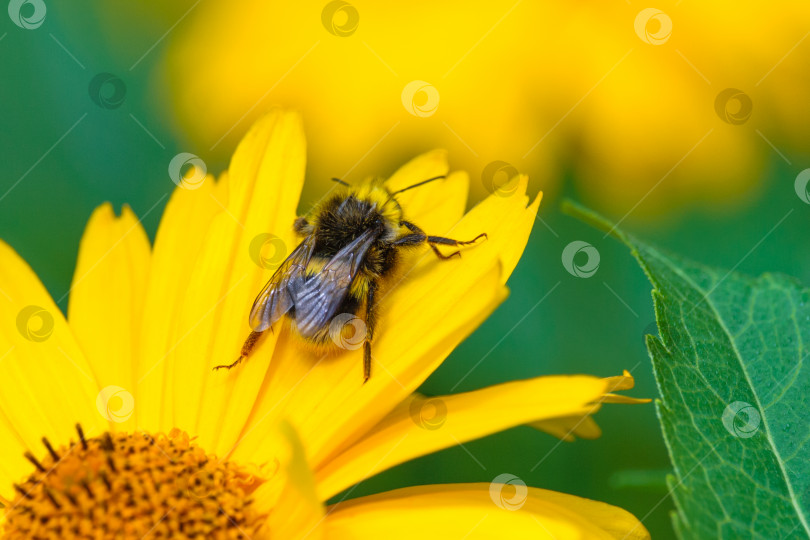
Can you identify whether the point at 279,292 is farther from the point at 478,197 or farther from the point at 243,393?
the point at 478,197

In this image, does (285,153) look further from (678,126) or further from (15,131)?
(678,126)

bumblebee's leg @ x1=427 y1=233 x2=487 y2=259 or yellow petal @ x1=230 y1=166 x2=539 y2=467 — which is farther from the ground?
bumblebee's leg @ x1=427 y1=233 x2=487 y2=259

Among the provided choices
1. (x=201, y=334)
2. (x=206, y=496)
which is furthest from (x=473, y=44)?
(x=206, y=496)

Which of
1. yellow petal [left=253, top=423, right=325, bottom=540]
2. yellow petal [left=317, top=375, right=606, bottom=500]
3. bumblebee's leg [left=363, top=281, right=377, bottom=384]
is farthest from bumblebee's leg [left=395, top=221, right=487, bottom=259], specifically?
yellow petal [left=253, top=423, right=325, bottom=540]

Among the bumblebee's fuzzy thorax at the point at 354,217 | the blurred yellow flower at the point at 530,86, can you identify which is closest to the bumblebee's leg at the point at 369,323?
the bumblebee's fuzzy thorax at the point at 354,217

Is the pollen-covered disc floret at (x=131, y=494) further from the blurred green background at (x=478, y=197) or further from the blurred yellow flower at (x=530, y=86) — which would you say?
the blurred yellow flower at (x=530, y=86)

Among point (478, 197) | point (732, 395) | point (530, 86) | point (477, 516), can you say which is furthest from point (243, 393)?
point (530, 86)

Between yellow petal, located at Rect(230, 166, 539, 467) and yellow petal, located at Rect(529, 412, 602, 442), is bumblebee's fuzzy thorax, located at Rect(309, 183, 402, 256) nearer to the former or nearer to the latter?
yellow petal, located at Rect(230, 166, 539, 467)

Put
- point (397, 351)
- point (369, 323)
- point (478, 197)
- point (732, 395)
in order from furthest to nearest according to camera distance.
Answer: point (478, 197) → point (369, 323) → point (397, 351) → point (732, 395)
